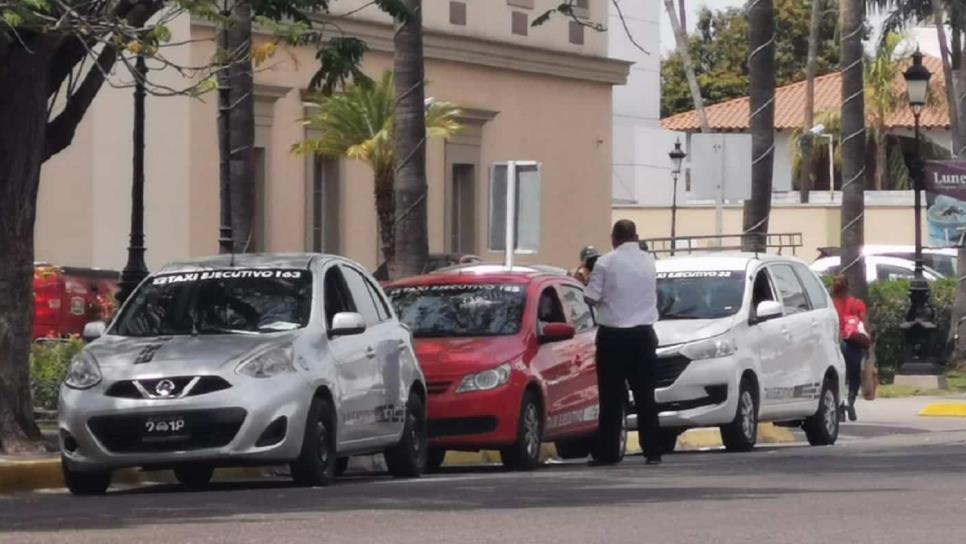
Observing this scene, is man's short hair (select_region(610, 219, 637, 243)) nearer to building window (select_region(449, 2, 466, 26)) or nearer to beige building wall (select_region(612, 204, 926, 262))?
building window (select_region(449, 2, 466, 26))

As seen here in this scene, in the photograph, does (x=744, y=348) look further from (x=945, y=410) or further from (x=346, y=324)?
(x=945, y=410)

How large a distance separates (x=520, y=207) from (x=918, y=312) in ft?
36.7

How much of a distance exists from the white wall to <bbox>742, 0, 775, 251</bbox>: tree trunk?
2496 cm

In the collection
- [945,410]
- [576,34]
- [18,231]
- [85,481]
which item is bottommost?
[945,410]

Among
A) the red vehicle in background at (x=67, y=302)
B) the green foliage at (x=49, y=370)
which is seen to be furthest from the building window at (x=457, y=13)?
the green foliage at (x=49, y=370)

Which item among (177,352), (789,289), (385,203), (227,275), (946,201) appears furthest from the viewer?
(946,201)

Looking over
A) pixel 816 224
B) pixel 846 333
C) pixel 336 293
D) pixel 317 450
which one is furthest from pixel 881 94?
pixel 317 450

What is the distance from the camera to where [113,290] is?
90.6 feet

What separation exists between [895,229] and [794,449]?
130 ft

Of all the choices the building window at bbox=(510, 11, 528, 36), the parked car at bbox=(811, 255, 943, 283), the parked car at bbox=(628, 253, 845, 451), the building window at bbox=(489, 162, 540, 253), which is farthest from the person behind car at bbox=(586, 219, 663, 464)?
the parked car at bbox=(811, 255, 943, 283)

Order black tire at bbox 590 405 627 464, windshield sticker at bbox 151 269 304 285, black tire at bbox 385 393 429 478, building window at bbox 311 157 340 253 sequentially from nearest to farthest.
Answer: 1. windshield sticker at bbox 151 269 304 285
2. black tire at bbox 385 393 429 478
3. black tire at bbox 590 405 627 464
4. building window at bbox 311 157 340 253

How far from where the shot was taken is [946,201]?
34.6 m

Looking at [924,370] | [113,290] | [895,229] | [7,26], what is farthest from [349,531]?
[895,229]

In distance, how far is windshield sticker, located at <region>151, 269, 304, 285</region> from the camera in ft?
54.0
